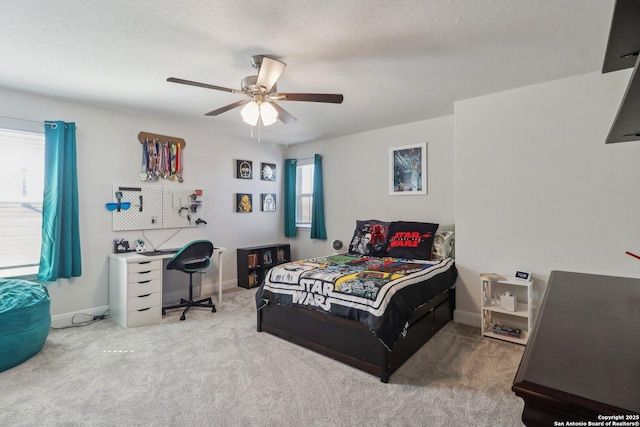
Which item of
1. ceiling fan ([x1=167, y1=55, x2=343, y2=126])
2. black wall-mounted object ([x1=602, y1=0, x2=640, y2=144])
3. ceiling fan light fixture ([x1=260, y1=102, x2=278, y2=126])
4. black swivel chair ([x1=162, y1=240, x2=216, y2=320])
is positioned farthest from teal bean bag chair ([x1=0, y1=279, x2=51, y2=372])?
black wall-mounted object ([x1=602, y1=0, x2=640, y2=144])

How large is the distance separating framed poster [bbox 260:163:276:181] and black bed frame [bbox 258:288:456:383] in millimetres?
2740

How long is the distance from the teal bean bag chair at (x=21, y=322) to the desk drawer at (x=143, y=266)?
690 millimetres

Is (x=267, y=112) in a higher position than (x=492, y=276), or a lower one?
higher

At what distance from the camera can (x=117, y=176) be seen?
147 inches

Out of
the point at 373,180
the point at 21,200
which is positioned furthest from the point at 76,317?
the point at 373,180

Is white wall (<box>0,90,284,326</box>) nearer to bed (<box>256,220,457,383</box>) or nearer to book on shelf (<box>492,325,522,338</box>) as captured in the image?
bed (<box>256,220,457,383</box>)

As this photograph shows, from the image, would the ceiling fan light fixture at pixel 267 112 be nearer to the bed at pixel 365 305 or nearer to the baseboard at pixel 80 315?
the bed at pixel 365 305

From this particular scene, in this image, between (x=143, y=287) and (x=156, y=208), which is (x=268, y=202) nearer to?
(x=156, y=208)

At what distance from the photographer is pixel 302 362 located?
2.51m

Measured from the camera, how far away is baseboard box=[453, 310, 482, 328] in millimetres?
3296

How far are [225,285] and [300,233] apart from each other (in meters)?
1.53

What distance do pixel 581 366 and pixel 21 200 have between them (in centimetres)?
435

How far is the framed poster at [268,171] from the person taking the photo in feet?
17.4

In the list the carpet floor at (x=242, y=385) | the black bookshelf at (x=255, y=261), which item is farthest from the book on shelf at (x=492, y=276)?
the black bookshelf at (x=255, y=261)
